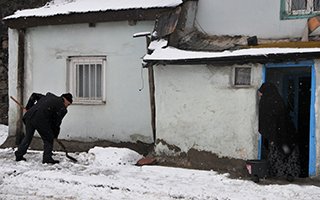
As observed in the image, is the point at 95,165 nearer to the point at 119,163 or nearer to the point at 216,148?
the point at 119,163

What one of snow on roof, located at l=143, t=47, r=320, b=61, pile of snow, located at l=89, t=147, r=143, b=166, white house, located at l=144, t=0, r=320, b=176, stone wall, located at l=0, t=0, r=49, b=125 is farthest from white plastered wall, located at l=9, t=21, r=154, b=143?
stone wall, located at l=0, t=0, r=49, b=125

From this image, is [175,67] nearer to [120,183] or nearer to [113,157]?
[113,157]

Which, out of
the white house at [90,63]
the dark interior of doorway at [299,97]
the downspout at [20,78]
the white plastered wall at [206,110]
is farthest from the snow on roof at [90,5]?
the dark interior of doorway at [299,97]

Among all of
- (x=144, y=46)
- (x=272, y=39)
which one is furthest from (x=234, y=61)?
(x=144, y=46)

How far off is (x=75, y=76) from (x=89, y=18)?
153 cm

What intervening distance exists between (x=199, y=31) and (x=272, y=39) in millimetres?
1673

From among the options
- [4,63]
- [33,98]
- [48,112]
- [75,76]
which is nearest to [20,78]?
[75,76]

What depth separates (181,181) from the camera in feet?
25.8

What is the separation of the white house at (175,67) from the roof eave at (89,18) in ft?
0.08

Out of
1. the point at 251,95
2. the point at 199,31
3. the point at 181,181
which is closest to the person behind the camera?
the point at 181,181

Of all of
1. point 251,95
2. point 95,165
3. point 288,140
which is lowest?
point 95,165

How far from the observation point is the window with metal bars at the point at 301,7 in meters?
8.99

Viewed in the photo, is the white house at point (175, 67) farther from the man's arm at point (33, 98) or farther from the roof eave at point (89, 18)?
the man's arm at point (33, 98)

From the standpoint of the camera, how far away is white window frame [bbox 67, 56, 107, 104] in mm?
11125
